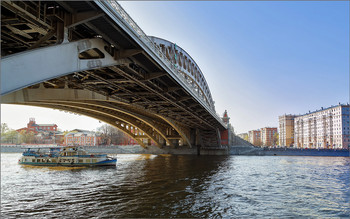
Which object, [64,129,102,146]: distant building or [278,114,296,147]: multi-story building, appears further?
[278,114,296,147]: multi-story building

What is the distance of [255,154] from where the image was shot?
74438mm

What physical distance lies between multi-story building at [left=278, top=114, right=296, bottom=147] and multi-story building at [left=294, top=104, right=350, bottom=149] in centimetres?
614

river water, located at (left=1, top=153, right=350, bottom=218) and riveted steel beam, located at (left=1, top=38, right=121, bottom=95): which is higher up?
riveted steel beam, located at (left=1, top=38, right=121, bottom=95)

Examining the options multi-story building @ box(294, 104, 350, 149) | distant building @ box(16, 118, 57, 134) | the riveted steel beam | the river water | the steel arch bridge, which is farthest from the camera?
distant building @ box(16, 118, 57, 134)

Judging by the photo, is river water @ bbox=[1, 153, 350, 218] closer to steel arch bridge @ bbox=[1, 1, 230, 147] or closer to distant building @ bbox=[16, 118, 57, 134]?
steel arch bridge @ bbox=[1, 1, 230, 147]

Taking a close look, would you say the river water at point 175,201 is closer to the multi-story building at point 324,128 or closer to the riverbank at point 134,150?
the riverbank at point 134,150

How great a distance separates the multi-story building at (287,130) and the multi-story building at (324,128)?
6137 mm

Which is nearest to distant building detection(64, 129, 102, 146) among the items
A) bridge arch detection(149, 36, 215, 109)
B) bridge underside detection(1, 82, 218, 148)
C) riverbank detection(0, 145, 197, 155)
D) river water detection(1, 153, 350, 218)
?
riverbank detection(0, 145, 197, 155)

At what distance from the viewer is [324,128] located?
126250 millimetres

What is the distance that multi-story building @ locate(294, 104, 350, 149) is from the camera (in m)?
114

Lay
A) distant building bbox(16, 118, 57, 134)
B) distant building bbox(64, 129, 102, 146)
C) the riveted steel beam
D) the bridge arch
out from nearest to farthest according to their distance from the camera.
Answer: the riveted steel beam
the bridge arch
distant building bbox(64, 129, 102, 146)
distant building bbox(16, 118, 57, 134)

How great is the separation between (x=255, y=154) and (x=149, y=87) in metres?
59.8

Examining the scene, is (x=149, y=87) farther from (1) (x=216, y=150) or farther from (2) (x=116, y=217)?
(1) (x=216, y=150)

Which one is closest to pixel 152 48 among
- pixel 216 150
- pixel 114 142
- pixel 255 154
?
pixel 216 150
